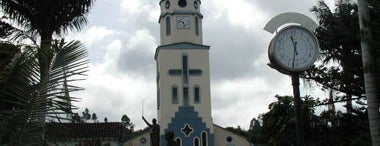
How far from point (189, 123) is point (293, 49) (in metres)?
32.7

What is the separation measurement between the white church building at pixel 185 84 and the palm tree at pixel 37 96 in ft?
114

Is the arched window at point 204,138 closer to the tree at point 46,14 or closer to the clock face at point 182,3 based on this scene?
the clock face at point 182,3

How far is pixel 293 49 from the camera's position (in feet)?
21.6

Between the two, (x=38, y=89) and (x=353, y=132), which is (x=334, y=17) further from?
(x=38, y=89)

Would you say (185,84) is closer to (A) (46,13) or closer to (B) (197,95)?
(B) (197,95)

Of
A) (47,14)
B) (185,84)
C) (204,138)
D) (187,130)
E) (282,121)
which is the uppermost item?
(185,84)

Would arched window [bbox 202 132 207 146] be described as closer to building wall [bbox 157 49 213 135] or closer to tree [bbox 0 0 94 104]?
building wall [bbox 157 49 213 135]

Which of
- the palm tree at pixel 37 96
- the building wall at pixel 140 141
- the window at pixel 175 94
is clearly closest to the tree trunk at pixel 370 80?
the palm tree at pixel 37 96

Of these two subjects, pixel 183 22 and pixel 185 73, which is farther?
pixel 183 22

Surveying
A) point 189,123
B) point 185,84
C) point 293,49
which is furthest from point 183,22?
point 293,49

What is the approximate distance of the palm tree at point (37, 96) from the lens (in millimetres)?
3984

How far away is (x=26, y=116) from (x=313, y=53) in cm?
396

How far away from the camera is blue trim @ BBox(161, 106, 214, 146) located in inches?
1531

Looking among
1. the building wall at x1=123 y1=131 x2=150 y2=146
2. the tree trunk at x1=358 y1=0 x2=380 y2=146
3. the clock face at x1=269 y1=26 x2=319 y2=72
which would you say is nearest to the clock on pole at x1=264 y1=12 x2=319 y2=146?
the clock face at x1=269 y1=26 x2=319 y2=72
